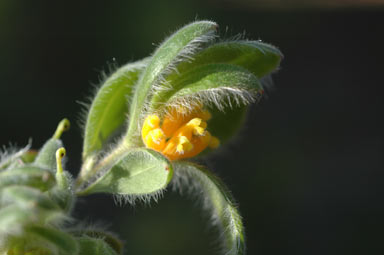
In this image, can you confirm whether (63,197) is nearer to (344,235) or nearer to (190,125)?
(190,125)

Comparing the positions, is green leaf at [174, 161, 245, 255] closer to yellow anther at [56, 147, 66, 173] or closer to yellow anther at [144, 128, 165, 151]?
yellow anther at [144, 128, 165, 151]

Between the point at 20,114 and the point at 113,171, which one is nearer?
the point at 113,171

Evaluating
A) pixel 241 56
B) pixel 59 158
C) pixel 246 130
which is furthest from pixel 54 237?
pixel 246 130

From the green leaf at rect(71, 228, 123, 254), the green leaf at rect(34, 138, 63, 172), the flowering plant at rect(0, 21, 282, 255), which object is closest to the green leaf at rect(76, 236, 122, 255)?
the flowering plant at rect(0, 21, 282, 255)

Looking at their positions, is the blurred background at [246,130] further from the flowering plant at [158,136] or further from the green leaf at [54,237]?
the green leaf at [54,237]

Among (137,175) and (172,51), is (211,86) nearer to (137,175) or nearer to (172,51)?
(172,51)

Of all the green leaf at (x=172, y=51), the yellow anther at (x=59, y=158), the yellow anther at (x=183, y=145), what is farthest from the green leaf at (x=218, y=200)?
the yellow anther at (x=59, y=158)

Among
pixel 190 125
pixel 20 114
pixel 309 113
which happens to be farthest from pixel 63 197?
pixel 309 113
